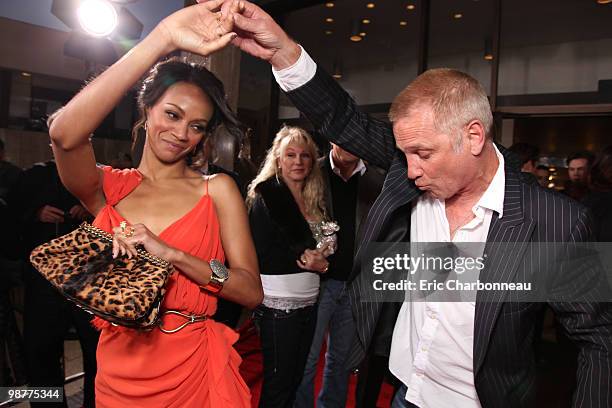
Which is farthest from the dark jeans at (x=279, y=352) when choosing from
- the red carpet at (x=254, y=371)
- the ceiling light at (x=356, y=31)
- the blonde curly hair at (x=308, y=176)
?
the ceiling light at (x=356, y=31)

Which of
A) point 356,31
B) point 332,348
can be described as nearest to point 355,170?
point 332,348

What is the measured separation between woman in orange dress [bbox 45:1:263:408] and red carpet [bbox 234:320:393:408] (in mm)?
2027

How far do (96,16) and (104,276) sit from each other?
8.26 ft

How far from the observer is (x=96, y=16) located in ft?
10.2

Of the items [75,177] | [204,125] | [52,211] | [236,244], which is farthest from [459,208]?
[52,211]

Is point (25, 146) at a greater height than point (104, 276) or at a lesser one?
greater

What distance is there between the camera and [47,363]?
2643 millimetres

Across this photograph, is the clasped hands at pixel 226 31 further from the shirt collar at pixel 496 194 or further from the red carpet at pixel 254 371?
the red carpet at pixel 254 371

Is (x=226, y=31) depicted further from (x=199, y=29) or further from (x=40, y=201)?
(x=40, y=201)

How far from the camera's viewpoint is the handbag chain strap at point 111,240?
49.9 inches

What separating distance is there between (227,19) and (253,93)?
5417 millimetres

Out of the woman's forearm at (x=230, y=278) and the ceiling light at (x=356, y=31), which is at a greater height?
the ceiling light at (x=356, y=31)

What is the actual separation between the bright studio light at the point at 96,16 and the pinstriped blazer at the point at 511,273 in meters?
2.33

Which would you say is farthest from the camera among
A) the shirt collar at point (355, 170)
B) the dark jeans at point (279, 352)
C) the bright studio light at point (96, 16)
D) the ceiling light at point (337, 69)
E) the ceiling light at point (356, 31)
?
the ceiling light at point (337, 69)
